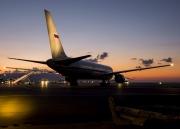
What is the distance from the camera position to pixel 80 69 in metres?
47.8

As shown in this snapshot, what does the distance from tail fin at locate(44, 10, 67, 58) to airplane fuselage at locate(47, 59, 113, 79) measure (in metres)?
1.81

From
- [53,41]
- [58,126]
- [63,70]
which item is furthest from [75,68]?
[58,126]

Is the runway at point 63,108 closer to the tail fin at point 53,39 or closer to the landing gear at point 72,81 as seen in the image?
the tail fin at point 53,39

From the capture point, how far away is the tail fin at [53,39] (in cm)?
4078

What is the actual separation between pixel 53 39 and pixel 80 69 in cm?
854

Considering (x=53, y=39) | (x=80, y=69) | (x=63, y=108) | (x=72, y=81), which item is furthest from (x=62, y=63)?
(x=63, y=108)

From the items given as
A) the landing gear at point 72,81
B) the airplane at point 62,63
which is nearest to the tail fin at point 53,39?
the airplane at point 62,63

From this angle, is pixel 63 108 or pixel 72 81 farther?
pixel 72 81

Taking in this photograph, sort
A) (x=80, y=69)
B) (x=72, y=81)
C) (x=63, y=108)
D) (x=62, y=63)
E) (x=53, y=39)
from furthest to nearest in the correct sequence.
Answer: (x=72, y=81) < (x=80, y=69) < (x=62, y=63) < (x=53, y=39) < (x=63, y=108)

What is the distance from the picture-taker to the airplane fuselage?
43275 millimetres

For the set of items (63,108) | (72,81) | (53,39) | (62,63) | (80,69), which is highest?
(53,39)

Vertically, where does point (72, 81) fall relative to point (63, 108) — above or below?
above

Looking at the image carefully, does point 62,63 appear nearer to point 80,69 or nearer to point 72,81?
point 80,69

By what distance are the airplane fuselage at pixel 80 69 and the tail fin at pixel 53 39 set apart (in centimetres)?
181
